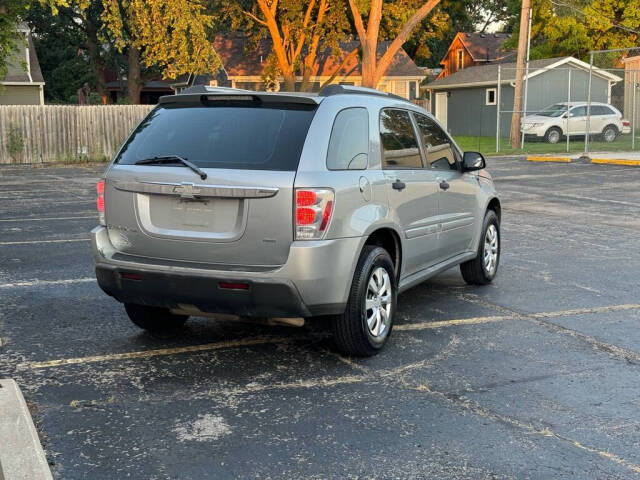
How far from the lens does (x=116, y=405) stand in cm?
482

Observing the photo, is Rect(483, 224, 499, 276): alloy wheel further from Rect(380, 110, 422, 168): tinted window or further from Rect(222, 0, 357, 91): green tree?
Rect(222, 0, 357, 91): green tree

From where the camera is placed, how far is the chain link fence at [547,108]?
3259 cm

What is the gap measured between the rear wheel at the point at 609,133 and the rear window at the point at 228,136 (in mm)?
33585

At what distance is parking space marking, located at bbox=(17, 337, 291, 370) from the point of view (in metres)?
5.59

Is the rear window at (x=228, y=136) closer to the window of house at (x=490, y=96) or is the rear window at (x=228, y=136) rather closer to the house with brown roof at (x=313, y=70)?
the house with brown roof at (x=313, y=70)

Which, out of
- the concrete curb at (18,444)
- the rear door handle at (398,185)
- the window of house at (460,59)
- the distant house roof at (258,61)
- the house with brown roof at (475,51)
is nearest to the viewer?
the concrete curb at (18,444)

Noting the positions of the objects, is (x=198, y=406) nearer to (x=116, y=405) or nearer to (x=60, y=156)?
(x=116, y=405)

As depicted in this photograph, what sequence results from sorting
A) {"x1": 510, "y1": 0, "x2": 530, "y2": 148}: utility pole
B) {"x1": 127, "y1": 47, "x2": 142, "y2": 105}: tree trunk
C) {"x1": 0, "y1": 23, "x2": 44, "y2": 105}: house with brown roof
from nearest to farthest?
1. {"x1": 510, "y1": 0, "x2": 530, "y2": 148}: utility pole
2. {"x1": 0, "y1": 23, "x2": 44, "y2": 105}: house with brown roof
3. {"x1": 127, "y1": 47, "x2": 142, "y2": 105}: tree trunk

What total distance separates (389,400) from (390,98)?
2.71m

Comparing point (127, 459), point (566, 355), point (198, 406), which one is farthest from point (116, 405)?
point (566, 355)

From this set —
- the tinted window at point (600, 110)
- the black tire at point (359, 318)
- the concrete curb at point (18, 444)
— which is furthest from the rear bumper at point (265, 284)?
the tinted window at point (600, 110)

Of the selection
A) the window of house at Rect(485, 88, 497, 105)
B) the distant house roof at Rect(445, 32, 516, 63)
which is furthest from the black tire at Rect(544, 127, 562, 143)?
the distant house roof at Rect(445, 32, 516, 63)

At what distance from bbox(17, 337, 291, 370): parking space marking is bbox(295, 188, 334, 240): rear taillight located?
1.29m

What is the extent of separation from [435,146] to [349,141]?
1.65m
